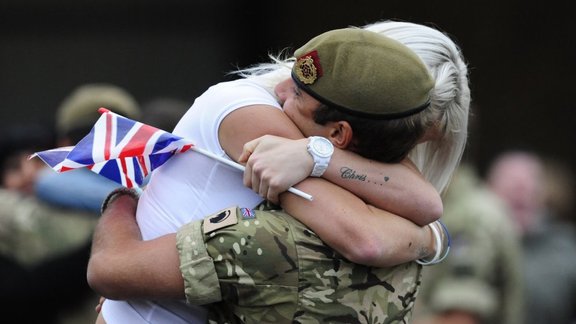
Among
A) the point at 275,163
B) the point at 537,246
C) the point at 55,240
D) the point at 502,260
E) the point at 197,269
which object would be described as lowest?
the point at 537,246

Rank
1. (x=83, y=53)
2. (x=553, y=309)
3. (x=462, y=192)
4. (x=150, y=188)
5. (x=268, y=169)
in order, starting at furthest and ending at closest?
(x=83, y=53) < (x=553, y=309) < (x=462, y=192) < (x=150, y=188) < (x=268, y=169)

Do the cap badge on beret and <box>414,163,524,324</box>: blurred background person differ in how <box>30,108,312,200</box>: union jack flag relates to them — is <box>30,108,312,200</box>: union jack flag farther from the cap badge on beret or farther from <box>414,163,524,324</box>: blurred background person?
<box>414,163,524,324</box>: blurred background person

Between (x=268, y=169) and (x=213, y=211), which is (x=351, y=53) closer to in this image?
(x=268, y=169)

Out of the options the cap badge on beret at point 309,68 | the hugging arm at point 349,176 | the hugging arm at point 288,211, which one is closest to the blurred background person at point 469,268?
the hugging arm at point 349,176

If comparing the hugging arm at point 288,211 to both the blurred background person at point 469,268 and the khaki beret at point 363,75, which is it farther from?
the blurred background person at point 469,268

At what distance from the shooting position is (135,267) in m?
2.67

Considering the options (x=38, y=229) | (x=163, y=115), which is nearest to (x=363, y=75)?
(x=163, y=115)

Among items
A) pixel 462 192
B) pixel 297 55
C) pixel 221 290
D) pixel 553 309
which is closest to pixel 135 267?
pixel 221 290

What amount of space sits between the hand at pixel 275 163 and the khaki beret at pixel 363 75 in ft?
0.44

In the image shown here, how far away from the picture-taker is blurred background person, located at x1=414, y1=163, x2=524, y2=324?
6441 mm

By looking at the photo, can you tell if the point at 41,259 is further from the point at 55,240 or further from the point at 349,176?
the point at 349,176

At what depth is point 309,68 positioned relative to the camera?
2682 mm

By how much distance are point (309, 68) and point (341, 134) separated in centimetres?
17

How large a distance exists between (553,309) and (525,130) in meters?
3.18
